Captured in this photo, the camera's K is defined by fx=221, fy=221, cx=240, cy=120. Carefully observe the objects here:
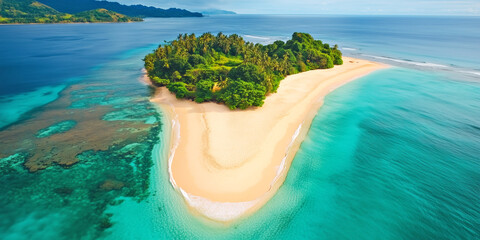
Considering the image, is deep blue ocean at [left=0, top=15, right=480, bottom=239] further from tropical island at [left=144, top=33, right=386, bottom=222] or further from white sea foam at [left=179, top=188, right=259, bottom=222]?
tropical island at [left=144, top=33, right=386, bottom=222]

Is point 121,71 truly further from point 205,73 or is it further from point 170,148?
point 170,148

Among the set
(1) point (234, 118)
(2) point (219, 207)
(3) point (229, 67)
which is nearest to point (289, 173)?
(2) point (219, 207)

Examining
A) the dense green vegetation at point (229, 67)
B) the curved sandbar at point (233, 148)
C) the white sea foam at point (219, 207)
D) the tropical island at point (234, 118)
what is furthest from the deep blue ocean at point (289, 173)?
the dense green vegetation at point (229, 67)

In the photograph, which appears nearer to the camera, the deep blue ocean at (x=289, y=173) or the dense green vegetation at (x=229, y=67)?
the deep blue ocean at (x=289, y=173)

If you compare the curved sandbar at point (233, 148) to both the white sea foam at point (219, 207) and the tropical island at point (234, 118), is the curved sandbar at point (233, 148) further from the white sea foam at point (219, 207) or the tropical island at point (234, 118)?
the tropical island at point (234, 118)

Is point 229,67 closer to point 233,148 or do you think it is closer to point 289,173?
point 233,148

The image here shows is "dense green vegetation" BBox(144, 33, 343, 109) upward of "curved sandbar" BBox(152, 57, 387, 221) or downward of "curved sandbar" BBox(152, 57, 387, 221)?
upward

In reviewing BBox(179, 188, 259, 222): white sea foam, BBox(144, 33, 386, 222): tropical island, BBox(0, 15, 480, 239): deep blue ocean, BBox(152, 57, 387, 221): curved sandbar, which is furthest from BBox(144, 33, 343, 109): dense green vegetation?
BBox(179, 188, 259, 222): white sea foam
